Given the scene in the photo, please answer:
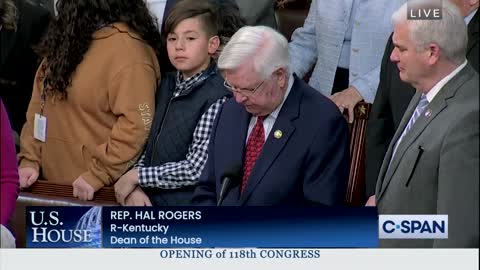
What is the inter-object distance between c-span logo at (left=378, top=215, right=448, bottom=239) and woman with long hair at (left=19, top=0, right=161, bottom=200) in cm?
79

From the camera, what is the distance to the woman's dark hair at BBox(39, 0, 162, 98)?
359cm

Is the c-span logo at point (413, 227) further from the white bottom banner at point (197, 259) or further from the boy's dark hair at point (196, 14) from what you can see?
the boy's dark hair at point (196, 14)

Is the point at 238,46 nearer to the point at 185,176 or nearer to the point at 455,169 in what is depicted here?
the point at 185,176

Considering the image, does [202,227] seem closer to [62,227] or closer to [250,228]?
[250,228]

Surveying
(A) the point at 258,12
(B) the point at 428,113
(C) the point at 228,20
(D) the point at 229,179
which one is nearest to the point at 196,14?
(C) the point at 228,20

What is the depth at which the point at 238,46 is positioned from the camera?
3.22 meters

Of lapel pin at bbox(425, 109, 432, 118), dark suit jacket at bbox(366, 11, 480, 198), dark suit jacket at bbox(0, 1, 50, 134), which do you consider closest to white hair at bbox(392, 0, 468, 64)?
lapel pin at bbox(425, 109, 432, 118)

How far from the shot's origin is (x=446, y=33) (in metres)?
2.96

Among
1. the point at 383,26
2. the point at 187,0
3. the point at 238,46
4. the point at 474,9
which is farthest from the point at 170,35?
the point at 474,9

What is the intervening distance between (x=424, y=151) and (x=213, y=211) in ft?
2.09

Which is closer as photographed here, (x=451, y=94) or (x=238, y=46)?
(x=451, y=94)

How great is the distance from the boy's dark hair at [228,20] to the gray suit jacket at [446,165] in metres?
0.68

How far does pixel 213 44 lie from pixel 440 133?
82 cm

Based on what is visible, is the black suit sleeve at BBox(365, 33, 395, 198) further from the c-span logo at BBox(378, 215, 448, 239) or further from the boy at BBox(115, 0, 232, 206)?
the boy at BBox(115, 0, 232, 206)
